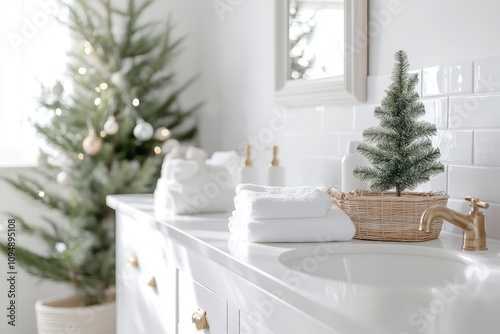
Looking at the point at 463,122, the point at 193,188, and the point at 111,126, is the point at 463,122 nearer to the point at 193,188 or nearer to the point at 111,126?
the point at 193,188

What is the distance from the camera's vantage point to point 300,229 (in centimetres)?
136

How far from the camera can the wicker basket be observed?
136 cm

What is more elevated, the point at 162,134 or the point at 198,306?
the point at 162,134

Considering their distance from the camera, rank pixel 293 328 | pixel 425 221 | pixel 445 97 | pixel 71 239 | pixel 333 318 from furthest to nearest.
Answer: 1. pixel 71 239
2. pixel 445 97
3. pixel 425 221
4. pixel 293 328
5. pixel 333 318

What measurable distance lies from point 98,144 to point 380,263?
1672mm

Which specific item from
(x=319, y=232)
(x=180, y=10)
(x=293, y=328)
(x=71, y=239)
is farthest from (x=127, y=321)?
(x=180, y=10)

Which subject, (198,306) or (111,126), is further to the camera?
(111,126)

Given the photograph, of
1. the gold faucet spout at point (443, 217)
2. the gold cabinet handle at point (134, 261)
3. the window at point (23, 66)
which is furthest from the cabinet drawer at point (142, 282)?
the window at point (23, 66)

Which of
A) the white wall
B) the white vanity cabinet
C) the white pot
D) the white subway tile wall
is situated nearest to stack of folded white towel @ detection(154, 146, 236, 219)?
the white vanity cabinet

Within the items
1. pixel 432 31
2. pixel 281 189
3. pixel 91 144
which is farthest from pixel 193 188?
pixel 91 144

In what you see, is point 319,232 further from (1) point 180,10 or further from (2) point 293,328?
(1) point 180,10

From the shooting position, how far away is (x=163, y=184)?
6.41 feet

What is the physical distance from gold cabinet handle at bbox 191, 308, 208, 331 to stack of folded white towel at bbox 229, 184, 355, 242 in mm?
200

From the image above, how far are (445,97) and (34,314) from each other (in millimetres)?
2446
